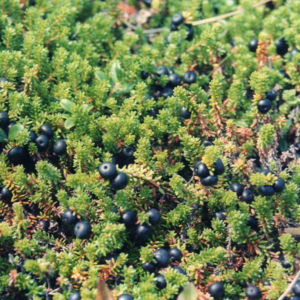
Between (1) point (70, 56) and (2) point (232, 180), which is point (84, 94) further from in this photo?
(2) point (232, 180)

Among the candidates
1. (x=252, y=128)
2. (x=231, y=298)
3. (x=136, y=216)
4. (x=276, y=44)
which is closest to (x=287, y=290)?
(x=231, y=298)

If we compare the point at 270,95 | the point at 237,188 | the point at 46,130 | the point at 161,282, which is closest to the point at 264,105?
the point at 270,95

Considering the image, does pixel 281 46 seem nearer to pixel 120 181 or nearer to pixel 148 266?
pixel 120 181

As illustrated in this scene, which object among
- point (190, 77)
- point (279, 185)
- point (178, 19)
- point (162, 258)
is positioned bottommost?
point (162, 258)

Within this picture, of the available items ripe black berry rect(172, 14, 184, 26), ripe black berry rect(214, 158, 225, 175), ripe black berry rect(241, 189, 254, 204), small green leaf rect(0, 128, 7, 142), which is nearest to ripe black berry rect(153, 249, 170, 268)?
ripe black berry rect(214, 158, 225, 175)

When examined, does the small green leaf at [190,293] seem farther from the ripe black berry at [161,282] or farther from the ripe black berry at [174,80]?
the ripe black berry at [174,80]

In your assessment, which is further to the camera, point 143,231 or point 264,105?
point 264,105
